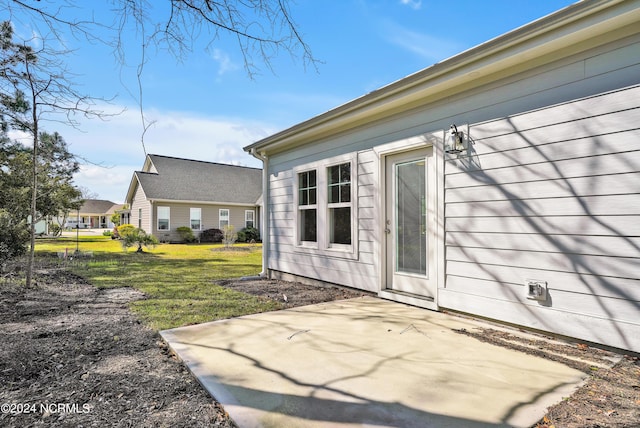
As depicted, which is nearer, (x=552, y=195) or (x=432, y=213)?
(x=552, y=195)

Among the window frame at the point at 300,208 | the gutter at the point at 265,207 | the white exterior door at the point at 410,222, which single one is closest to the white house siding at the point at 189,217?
the gutter at the point at 265,207

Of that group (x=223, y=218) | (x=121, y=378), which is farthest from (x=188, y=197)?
(x=121, y=378)

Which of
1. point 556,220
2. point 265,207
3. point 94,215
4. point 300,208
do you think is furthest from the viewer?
point 94,215

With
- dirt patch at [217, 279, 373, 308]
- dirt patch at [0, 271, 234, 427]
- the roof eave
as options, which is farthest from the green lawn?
the roof eave

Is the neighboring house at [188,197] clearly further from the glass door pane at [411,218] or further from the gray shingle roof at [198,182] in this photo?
the glass door pane at [411,218]

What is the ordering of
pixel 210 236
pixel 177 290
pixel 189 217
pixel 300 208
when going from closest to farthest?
pixel 177 290
pixel 300 208
pixel 189 217
pixel 210 236

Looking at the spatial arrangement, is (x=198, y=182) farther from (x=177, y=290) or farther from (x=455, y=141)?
(x=455, y=141)

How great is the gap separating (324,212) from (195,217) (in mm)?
15827

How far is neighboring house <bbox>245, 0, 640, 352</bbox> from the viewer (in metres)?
2.71

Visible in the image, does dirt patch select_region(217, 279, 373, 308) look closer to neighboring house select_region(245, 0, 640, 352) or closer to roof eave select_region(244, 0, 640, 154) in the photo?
neighboring house select_region(245, 0, 640, 352)

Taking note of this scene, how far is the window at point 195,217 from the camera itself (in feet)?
64.8

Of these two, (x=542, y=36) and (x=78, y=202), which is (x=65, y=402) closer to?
(x=542, y=36)

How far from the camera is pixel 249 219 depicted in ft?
72.0

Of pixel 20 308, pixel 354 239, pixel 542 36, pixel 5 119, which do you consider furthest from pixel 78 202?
pixel 542 36
